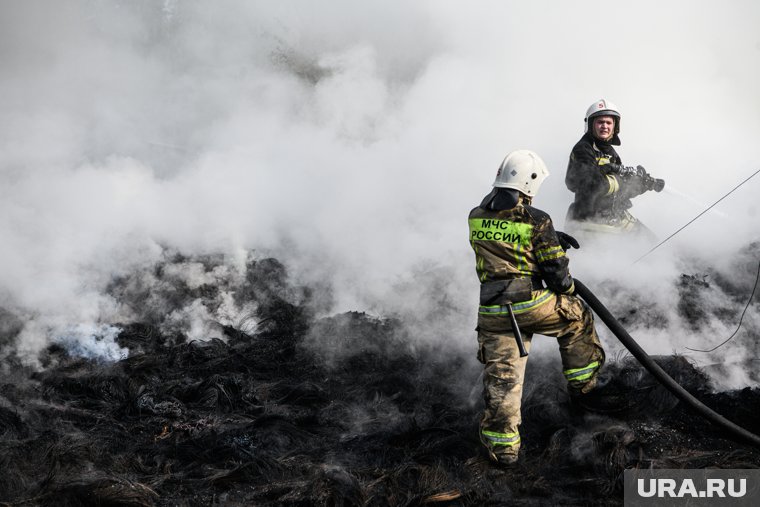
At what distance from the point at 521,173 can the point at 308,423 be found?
8.03 feet

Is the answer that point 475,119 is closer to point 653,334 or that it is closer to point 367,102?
point 367,102

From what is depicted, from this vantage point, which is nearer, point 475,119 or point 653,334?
point 653,334

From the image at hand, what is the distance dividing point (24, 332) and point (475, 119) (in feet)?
23.0

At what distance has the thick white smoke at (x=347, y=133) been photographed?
24.3 ft

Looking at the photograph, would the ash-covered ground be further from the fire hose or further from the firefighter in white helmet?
the firefighter in white helmet

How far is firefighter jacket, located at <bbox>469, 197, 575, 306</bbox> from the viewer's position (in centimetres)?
437

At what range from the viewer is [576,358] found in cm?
458

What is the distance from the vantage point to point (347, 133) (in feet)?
36.7

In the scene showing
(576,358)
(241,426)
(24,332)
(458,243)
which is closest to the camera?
(576,358)

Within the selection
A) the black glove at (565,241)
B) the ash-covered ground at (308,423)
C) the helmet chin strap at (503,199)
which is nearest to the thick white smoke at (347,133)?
the ash-covered ground at (308,423)

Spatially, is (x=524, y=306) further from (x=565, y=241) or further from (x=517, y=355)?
(x=565, y=241)

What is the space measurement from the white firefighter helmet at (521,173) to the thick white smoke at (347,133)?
6.72 ft

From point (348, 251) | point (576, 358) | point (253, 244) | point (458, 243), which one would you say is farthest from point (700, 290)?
point (253, 244)

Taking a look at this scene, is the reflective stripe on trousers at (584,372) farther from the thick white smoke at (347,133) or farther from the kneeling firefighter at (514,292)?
the thick white smoke at (347,133)
